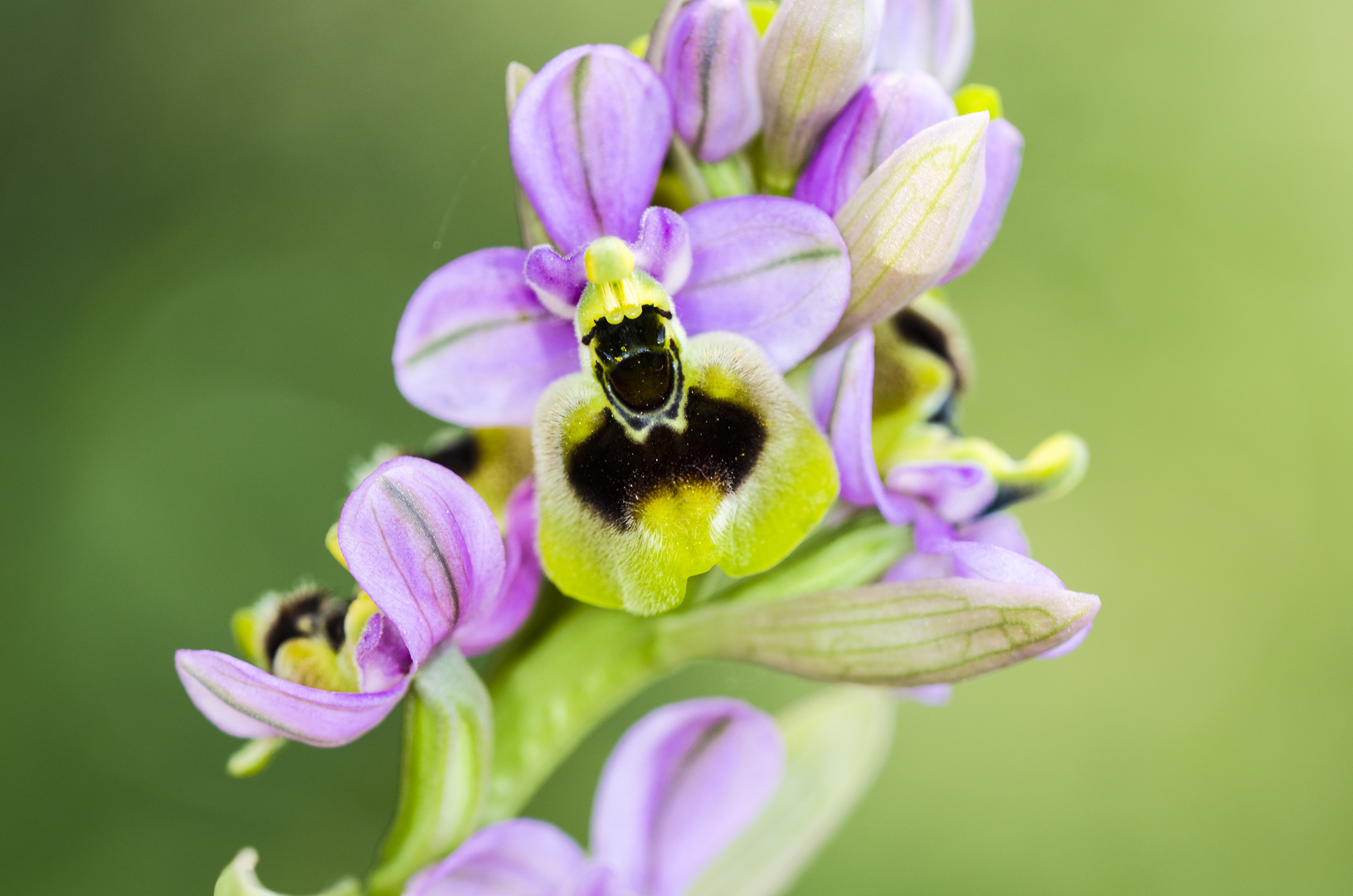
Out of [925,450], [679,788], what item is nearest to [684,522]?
[925,450]

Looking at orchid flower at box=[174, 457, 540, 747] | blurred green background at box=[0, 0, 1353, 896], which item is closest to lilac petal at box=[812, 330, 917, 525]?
orchid flower at box=[174, 457, 540, 747]

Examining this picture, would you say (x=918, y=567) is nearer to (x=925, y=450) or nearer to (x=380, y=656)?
(x=925, y=450)

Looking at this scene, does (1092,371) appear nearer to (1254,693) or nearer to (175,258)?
(1254,693)

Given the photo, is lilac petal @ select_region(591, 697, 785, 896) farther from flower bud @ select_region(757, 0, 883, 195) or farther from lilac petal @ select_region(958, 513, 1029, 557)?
flower bud @ select_region(757, 0, 883, 195)

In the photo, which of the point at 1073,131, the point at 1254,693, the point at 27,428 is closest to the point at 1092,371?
the point at 1073,131

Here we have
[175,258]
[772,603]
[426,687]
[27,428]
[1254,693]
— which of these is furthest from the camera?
[1254,693]

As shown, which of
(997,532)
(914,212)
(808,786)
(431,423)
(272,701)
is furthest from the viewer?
(431,423)

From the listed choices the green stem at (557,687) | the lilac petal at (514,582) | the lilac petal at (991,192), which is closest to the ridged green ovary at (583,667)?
the green stem at (557,687)
